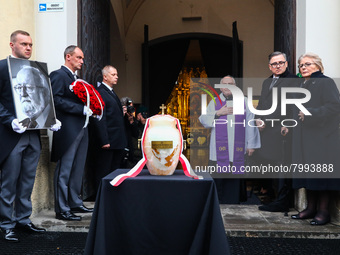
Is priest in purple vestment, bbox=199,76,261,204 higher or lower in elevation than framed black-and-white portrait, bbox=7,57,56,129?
lower

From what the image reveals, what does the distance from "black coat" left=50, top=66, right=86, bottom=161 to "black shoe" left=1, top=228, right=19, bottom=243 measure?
749 millimetres

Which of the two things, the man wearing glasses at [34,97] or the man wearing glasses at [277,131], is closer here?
the man wearing glasses at [34,97]

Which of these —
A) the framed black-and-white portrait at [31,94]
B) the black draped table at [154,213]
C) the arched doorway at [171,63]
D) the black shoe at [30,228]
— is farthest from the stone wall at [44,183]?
the arched doorway at [171,63]


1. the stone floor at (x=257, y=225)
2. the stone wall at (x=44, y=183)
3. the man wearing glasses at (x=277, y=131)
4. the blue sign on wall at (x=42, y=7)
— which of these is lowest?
the stone floor at (x=257, y=225)

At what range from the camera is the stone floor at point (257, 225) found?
2.95 m

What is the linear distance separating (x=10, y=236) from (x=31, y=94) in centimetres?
114

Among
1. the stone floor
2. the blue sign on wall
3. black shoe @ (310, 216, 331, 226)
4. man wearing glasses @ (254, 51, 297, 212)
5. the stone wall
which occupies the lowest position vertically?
the stone floor

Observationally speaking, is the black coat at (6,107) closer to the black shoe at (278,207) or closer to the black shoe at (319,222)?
the black shoe at (278,207)

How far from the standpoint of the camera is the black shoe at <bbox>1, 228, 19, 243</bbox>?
2.73 m

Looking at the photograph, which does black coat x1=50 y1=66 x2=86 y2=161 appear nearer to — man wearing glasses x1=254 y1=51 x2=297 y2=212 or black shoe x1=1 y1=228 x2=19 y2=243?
black shoe x1=1 y1=228 x2=19 y2=243

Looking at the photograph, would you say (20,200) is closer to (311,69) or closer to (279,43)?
(311,69)

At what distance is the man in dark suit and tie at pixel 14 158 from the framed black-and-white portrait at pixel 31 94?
61 mm

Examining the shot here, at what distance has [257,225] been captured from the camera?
3098mm

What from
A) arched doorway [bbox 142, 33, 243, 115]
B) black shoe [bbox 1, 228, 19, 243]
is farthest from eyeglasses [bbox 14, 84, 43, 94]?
arched doorway [bbox 142, 33, 243, 115]
